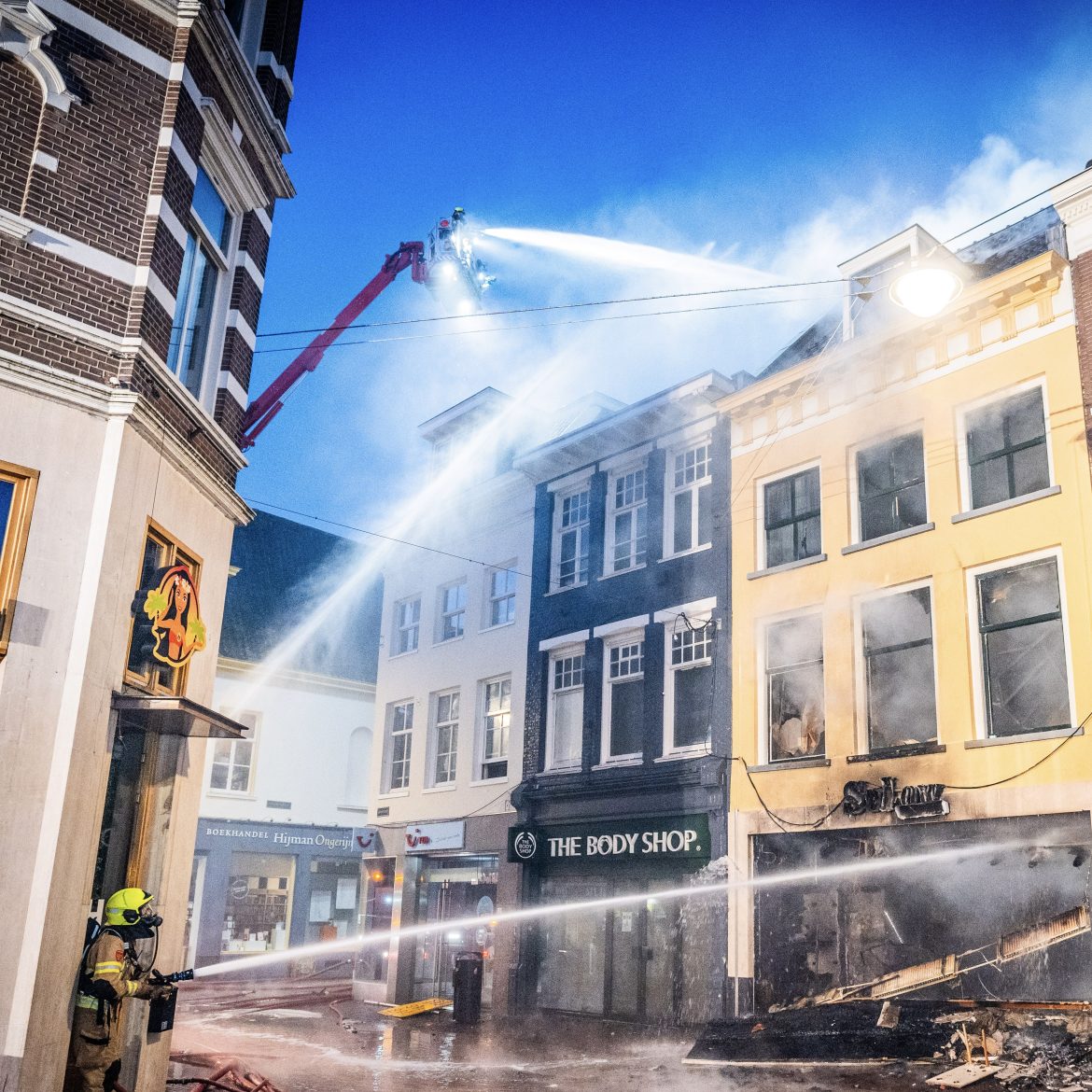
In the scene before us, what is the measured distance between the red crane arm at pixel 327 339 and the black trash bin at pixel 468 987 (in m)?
12.9

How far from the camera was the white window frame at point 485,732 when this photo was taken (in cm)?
2153

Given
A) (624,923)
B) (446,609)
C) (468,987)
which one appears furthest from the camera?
(446,609)

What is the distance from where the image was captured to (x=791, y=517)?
17.3m

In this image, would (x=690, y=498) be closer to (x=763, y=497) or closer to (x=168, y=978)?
(x=763, y=497)

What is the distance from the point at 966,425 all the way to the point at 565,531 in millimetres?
8822

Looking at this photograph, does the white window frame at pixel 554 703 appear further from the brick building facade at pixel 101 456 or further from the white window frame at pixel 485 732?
the brick building facade at pixel 101 456

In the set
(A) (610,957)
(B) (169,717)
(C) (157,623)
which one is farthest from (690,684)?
(C) (157,623)

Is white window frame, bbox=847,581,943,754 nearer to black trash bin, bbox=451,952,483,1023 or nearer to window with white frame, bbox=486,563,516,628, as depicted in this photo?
black trash bin, bbox=451,952,483,1023

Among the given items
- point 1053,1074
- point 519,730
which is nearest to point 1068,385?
point 1053,1074

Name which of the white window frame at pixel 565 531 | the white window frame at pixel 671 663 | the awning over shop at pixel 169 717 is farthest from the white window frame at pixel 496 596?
the awning over shop at pixel 169 717

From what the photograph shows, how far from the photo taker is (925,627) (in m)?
14.9

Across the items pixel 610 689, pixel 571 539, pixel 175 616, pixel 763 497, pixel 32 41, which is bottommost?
pixel 175 616

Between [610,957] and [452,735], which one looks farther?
[452,735]

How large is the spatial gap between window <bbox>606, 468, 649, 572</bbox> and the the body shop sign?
15.5 feet
